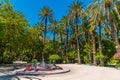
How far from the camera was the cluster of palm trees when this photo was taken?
47.3 m

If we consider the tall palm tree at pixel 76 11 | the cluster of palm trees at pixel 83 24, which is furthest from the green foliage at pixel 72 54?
the tall palm tree at pixel 76 11

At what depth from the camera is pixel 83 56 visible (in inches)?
2945

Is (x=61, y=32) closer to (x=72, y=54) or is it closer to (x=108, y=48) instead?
(x=72, y=54)

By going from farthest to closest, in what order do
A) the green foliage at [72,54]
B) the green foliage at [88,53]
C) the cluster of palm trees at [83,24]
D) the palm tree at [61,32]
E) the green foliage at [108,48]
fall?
1. the palm tree at [61,32]
2. the green foliage at [72,54]
3. the green foliage at [88,53]
4. the green foliage at [108,48]
5. the cluster of palm trees at [83,24]

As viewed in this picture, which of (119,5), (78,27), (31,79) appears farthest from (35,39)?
(31,79)

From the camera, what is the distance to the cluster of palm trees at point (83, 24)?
47312 mm

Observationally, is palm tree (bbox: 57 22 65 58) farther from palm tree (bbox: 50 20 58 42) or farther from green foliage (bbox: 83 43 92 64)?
green foliage (bbox: 83 43 92 64)

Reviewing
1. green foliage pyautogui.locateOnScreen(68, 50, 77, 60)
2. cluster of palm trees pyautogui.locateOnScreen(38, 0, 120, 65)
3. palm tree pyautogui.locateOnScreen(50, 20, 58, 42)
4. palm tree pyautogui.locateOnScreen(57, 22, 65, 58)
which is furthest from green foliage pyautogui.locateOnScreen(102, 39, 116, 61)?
palm tree pyautogui.locateOnScreen(50, 20, 58, 42)

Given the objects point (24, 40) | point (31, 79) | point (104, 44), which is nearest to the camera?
point (31, 79)

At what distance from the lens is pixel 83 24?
223 ft

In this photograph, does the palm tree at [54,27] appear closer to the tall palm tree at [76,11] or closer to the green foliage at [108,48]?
the tall palm tree at [76,11]

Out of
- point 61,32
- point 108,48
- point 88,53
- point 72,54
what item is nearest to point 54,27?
point 61,32

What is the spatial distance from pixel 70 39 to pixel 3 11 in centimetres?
2971

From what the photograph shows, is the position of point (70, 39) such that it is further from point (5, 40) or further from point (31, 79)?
point (31, 79)
